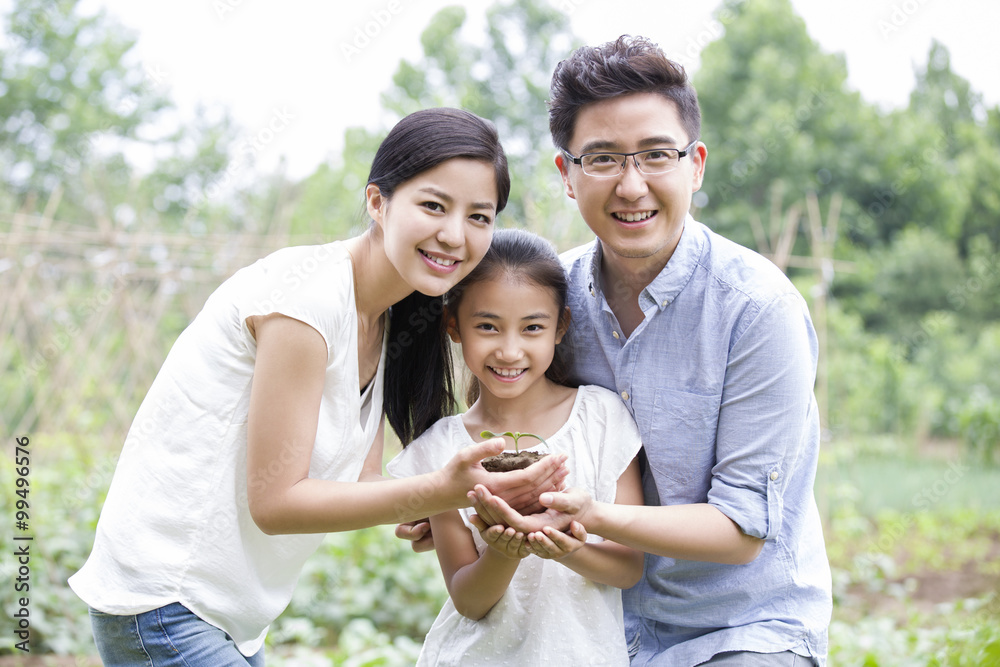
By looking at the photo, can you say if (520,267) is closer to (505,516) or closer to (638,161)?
(638,161)

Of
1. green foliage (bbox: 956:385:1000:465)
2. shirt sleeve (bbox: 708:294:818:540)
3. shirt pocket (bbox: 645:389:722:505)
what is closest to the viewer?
shirt sleeve (bbox: 708:294:818:540)

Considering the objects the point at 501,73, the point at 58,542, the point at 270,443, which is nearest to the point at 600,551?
the point at 270,443

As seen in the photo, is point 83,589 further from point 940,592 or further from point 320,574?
point 940,592

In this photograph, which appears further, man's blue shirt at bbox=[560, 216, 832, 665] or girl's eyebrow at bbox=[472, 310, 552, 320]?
girl's eyebrow at bbox=[472, 310, 552, 320]

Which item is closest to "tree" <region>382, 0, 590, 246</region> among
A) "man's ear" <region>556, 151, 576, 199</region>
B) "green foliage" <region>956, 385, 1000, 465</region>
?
"green foliage" <region>956, 385, 1000, 465</region>

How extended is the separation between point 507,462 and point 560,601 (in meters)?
0.52

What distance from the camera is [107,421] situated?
8.04 meters

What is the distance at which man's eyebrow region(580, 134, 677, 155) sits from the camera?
222 cm

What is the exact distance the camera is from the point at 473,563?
87.0 inches

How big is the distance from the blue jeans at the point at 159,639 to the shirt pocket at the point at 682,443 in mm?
1278

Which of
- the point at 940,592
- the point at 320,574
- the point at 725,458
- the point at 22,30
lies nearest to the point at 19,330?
the point at 320,574

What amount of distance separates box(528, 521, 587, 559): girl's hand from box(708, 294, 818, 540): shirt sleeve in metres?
0.46

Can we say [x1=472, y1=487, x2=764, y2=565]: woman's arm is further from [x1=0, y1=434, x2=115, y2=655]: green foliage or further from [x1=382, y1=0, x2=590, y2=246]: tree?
[x1=382, y1=0, x2=590, y2=246]: tree

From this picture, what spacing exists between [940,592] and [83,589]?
20.9 feet
